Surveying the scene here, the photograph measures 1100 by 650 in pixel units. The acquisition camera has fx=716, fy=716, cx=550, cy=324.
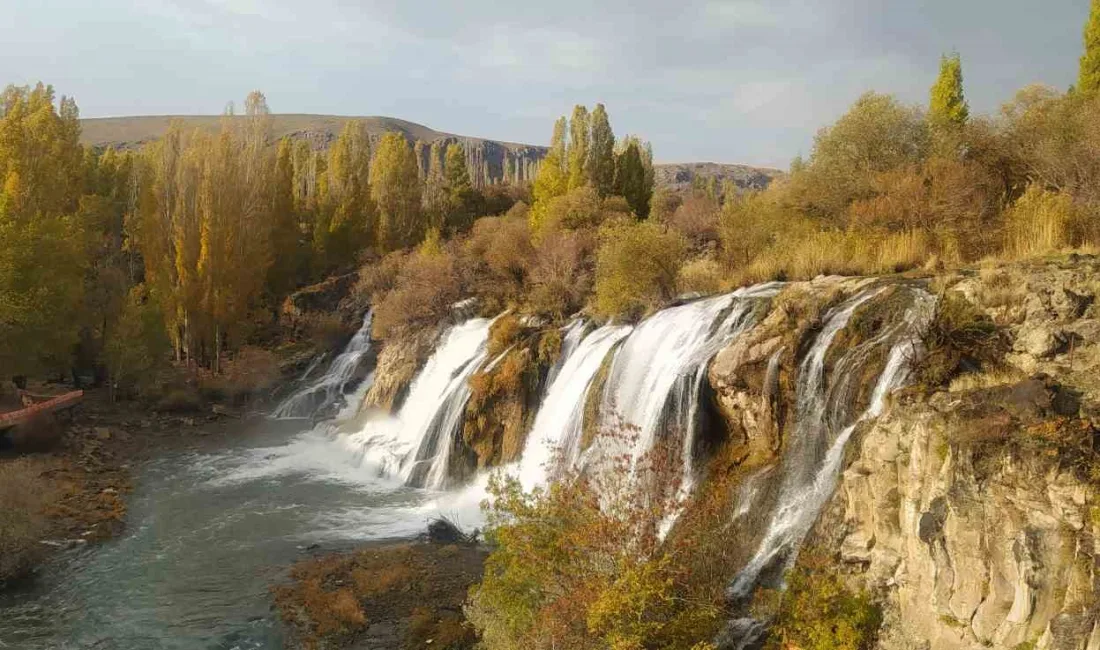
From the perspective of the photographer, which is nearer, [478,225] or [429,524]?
[429,524]

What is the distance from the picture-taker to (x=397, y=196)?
45.1m

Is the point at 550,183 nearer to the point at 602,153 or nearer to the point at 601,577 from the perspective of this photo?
the point at 602,153

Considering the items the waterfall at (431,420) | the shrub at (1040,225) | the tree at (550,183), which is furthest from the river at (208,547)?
the tree at (550,183)

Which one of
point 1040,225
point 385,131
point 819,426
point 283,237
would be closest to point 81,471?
point 819,426

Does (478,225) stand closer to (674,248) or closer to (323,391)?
(323,391)

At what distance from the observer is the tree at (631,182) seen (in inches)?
1750

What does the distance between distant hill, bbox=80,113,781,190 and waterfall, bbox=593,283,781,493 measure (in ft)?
316

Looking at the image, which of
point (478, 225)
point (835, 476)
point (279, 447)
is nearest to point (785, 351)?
point (835, 476)

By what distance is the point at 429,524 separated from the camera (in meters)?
16.0

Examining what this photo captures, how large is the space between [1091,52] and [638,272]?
20.8 meters

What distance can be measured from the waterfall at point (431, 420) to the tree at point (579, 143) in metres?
17.6

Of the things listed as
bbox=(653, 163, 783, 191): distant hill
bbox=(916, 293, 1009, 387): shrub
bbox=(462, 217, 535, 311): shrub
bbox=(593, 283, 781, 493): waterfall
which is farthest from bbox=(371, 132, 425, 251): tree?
bbox=(653, 163, 783, 191): distant hill

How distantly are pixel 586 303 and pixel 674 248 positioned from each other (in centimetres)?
431

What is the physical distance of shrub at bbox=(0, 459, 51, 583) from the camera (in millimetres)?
12984
